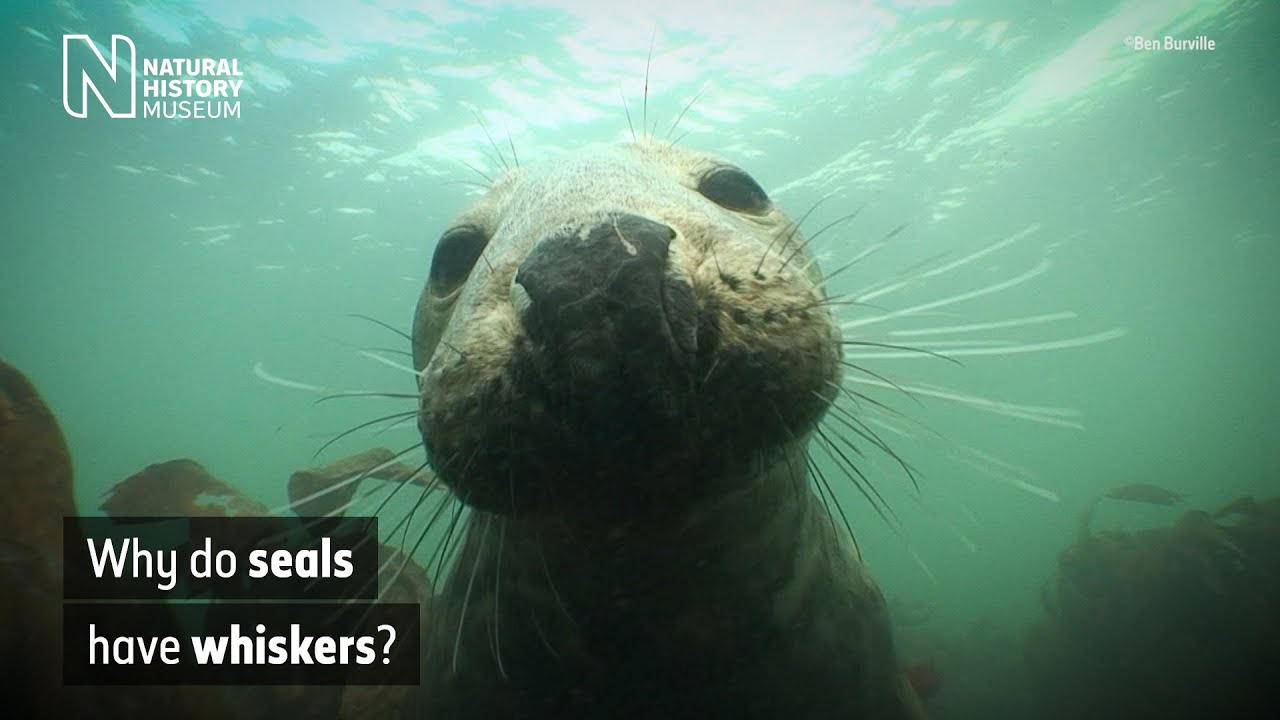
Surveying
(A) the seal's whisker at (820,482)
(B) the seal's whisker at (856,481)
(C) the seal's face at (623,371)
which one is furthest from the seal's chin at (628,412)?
(A) the seal's whisker at (820,482)

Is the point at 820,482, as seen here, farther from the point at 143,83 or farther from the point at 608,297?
the point at 143,83

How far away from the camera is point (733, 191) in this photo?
2.46 m

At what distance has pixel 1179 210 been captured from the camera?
26516 mm

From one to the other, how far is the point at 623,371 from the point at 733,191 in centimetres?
160

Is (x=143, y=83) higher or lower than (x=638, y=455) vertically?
higher

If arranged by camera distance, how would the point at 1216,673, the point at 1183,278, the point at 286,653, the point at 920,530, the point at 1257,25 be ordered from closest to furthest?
the point at 286,653 → the point at 1216,673 → the point at 1257,25 → the point at 1183,278 → the point at 920,530

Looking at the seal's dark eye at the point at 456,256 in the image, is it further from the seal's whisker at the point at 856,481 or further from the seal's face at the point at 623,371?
the seal's whisker at the point at 856,481

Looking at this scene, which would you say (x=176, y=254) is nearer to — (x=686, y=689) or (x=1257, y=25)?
(x=686, y=689)

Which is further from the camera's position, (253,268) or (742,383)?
(253,268)

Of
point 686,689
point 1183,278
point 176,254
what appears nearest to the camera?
point 686,689

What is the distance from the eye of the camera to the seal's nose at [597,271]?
1107 millimetres

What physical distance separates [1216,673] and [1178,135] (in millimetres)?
21769

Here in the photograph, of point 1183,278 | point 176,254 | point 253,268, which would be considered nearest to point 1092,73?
point 1183,278

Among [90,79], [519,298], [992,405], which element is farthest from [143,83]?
[992,405]
